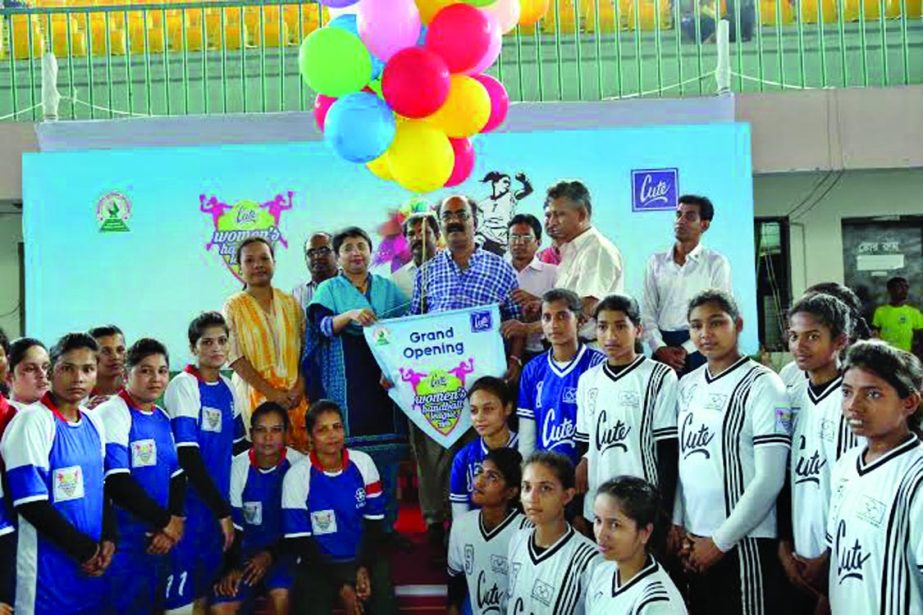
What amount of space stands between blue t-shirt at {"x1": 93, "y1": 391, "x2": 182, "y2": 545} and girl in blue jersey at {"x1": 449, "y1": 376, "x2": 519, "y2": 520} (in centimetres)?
100

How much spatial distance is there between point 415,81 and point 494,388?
1.15 meters

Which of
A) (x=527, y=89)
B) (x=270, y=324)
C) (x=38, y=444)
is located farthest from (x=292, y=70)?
(x=38, y=444)

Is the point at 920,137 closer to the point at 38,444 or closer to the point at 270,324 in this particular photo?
the point at 270,324

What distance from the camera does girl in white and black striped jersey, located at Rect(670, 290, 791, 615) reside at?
10.6 feet

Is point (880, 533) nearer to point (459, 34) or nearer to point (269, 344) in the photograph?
point (459, 34)

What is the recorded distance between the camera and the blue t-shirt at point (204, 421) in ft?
13.4

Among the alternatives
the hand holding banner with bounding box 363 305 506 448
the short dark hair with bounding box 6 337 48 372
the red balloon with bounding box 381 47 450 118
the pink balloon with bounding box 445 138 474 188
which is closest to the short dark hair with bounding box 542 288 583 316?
the hand holding banner with bounding box 363 305 506 448

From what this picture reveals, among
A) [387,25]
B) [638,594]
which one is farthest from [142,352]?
[638,594]

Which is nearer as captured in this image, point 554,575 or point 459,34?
point 554,575

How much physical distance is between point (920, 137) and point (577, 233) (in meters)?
4.28

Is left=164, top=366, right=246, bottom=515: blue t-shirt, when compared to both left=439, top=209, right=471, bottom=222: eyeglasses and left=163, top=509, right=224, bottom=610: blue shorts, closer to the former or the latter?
left=163, top=509, right=224, bottom=610: blue shorts

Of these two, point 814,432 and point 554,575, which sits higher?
point 814,432

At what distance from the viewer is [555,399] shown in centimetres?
397

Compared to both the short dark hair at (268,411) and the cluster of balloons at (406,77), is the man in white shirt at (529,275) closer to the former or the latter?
the cluster of balloons at (406,77)
